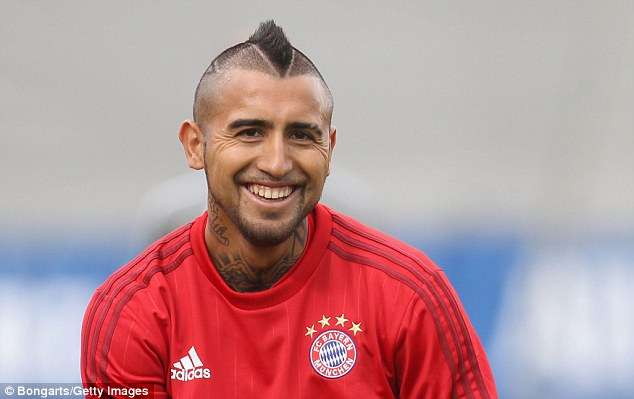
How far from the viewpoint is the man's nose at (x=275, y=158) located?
3.00m

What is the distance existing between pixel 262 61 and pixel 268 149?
0.83 ft

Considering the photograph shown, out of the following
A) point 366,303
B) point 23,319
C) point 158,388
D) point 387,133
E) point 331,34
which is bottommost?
point 158,388

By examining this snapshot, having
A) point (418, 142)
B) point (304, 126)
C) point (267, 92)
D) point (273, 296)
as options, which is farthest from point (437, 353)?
point (418, 142)

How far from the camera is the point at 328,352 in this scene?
307cm

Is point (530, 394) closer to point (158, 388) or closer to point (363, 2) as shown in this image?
point (363, 2)

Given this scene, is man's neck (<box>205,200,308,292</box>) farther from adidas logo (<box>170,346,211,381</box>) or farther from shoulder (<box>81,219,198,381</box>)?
adidas logo (<box>170,346,211,381</box>)

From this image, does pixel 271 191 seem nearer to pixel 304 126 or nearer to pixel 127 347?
pixel 304 126

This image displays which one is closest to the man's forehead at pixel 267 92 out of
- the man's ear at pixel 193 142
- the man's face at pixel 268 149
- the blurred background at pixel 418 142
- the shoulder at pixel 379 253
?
the man's face at pixel 268 149

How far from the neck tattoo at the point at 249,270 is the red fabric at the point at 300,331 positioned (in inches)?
1.8

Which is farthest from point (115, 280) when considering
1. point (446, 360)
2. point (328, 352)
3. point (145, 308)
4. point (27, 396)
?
point (27, 396)

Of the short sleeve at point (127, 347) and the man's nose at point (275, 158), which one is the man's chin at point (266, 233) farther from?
the short sleeve at point (127, 347)

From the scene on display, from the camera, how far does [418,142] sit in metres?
6.04

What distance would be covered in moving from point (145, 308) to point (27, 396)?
153 centimetres

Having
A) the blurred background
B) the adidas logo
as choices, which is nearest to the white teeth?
the adidas logo
